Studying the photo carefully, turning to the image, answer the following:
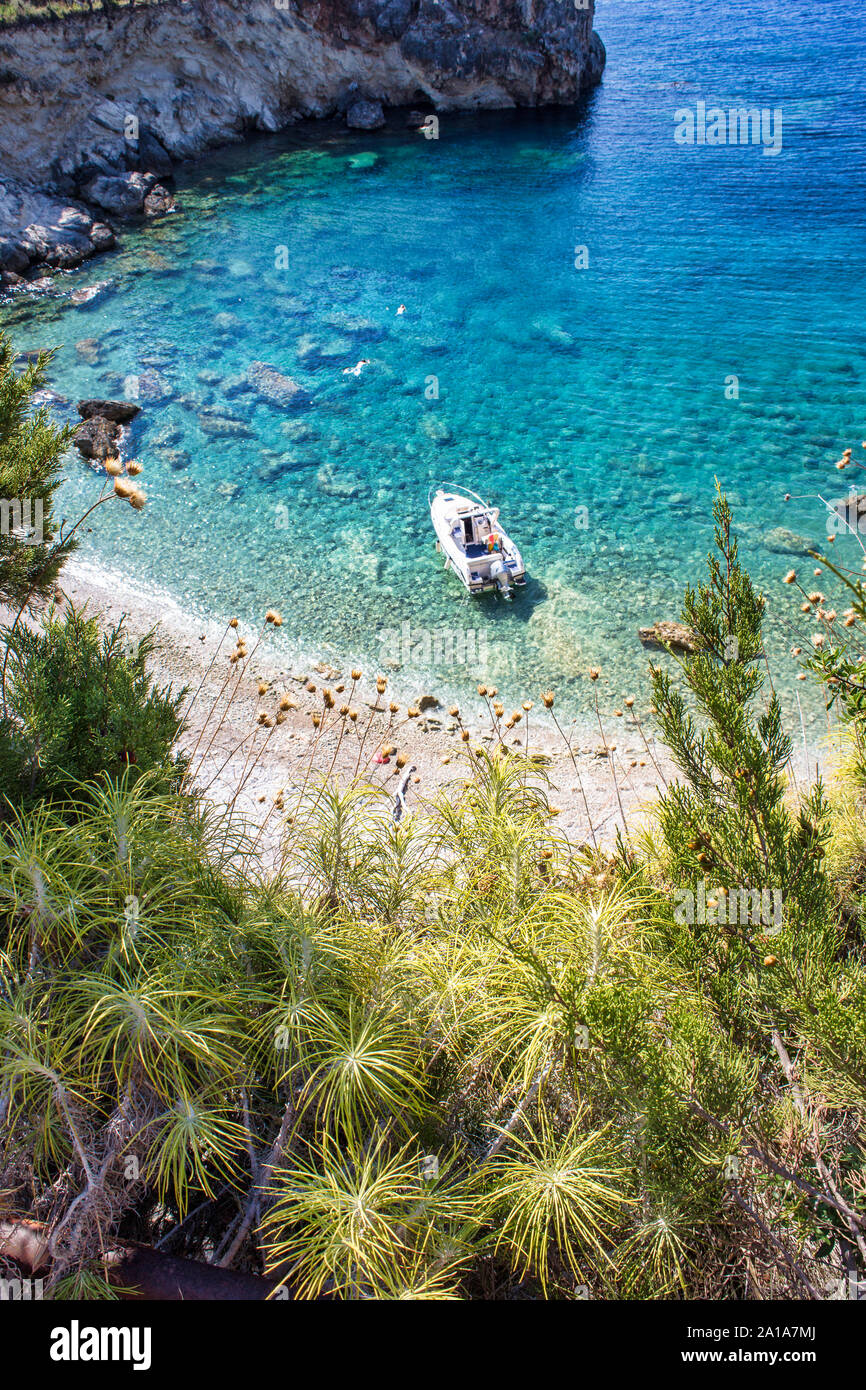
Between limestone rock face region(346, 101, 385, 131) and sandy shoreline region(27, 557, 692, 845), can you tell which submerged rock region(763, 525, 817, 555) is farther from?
limestone rock face region(346, 101, 385, 131)

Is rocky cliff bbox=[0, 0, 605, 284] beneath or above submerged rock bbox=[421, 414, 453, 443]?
above

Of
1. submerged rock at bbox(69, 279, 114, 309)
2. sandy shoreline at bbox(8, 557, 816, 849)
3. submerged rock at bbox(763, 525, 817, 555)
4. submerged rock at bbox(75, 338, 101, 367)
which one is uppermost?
submerged rock at bbox(69, 279, 114, 309)

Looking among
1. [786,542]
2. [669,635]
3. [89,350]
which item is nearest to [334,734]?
[669,635]

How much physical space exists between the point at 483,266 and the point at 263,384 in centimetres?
1008

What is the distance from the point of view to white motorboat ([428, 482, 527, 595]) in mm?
17172

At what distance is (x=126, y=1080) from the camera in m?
5.45

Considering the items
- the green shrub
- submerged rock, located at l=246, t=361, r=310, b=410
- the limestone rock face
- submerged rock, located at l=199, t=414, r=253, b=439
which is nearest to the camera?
the green shrub

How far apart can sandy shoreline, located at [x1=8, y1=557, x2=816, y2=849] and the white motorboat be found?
2.78 meters

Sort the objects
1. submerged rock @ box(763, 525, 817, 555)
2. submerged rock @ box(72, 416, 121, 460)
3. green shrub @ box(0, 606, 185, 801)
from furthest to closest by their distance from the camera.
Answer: submerged rock @ box(72, 416, 121, 460) → submerged rock @ box(763, 525, 817, 555) → green shrub @ box(0, 606, 185, 801)

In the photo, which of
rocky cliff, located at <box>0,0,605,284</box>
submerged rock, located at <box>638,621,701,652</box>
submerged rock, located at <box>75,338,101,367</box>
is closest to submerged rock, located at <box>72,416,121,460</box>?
submerged rock, located at <box>75,338,101,367</box>

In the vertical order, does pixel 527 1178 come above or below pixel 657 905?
below

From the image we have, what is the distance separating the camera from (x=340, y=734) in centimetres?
1442

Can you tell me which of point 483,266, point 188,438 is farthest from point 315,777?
point 483,266
